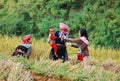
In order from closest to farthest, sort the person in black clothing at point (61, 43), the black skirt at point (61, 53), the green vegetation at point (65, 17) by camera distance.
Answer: the person in black clothing at point (61, 43) → the black skirt at point (61, 53) → the green vegetation at point (65, 17)

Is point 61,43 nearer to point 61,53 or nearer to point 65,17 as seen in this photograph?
point 61,53

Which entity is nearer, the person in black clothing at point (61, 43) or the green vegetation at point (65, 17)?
the person in black clothing at point (61, 43)

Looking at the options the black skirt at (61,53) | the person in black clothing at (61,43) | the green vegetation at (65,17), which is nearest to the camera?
the person in black clothing at (61,43)

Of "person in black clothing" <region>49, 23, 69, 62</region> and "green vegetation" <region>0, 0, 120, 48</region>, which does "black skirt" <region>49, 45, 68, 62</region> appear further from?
"green vegetation" <region>0, 0, 120, 48</region>

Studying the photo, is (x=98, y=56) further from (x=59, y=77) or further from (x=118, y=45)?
(x=59, y=77)

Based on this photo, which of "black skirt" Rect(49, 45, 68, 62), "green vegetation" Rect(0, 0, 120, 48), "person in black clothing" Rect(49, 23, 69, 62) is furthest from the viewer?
"green vegetation" Rect(0, 0, 120, 48)

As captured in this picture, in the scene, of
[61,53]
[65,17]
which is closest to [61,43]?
[61,53]

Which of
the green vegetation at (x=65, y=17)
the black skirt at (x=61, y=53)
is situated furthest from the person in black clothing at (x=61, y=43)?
the green vegetation at (x=65, y=17)

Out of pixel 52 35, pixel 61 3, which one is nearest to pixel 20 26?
pixel 61 3

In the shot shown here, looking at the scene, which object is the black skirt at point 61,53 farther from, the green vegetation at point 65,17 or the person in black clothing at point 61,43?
the green vegetation at point 65,17

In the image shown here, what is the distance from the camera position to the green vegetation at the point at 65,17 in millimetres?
19781

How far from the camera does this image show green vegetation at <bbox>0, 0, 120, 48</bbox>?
1978 cm

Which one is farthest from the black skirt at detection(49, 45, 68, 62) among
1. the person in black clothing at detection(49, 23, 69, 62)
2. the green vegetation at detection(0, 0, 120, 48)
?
the green vegetation at detection(0, 0, 120, 48)

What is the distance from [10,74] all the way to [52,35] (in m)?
4.22
